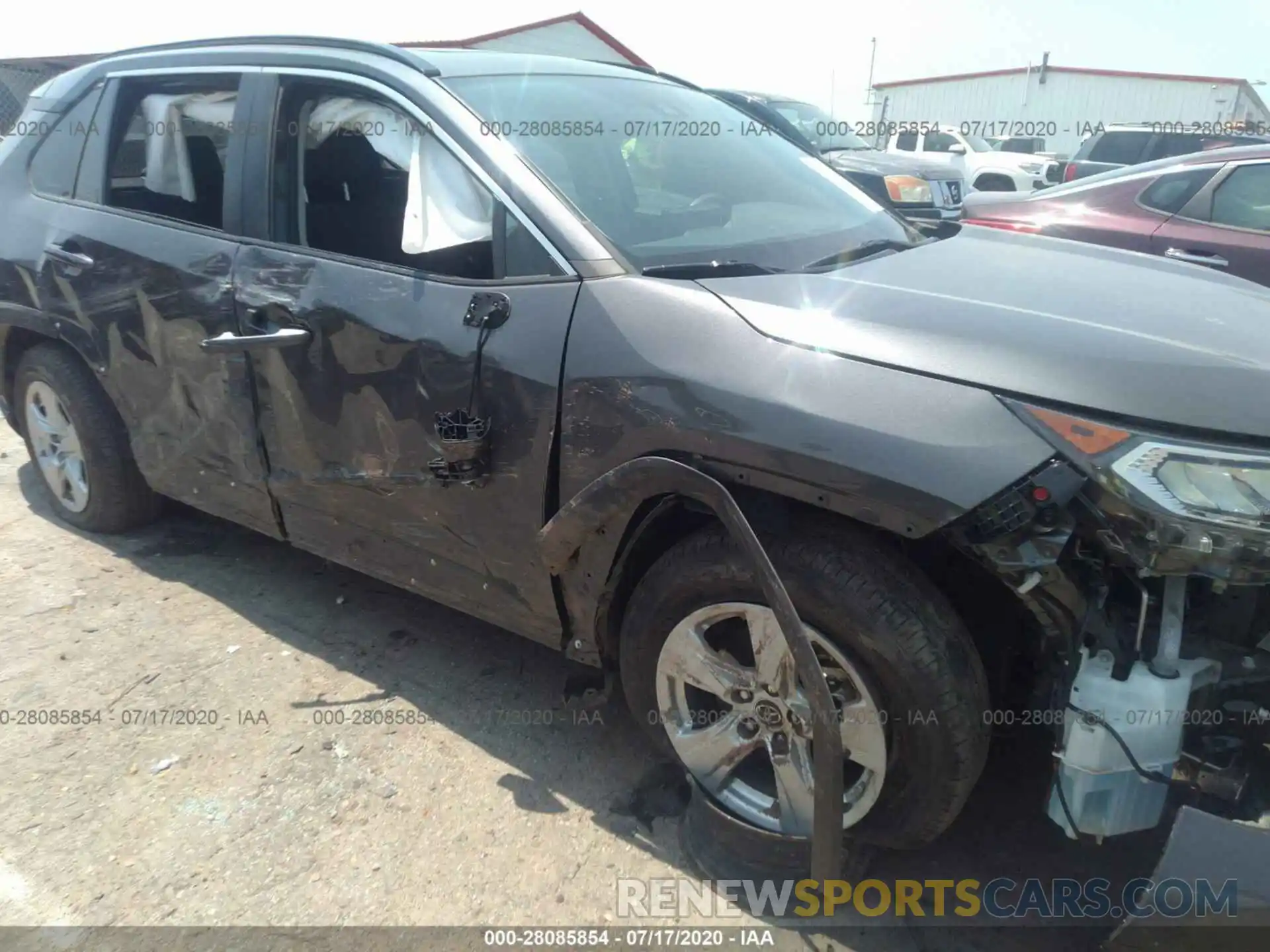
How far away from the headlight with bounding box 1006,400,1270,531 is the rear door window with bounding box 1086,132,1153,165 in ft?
42.6

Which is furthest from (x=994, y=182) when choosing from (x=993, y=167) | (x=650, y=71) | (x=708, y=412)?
(x=708, y=412)

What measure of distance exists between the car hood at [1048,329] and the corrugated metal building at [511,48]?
1302 cm

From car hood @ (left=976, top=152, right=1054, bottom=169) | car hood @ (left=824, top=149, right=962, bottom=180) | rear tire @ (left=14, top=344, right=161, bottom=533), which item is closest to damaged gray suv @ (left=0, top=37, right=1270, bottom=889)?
rear tire @ (left=14, top=344, right=161, bottom=533)

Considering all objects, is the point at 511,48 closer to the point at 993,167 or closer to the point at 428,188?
the point at 993,167

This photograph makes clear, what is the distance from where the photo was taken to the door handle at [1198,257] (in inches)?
187

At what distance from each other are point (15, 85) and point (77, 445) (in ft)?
58.2

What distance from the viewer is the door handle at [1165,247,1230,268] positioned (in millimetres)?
4750

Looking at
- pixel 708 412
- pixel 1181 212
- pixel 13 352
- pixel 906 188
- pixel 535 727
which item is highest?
pixel 1181 212

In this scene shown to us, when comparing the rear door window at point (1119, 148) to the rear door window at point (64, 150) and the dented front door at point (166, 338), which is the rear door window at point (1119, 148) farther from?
the dented front door at point (166, 338)

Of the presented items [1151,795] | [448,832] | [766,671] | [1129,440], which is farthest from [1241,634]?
[448,832]

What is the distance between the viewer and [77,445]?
12.4 ft

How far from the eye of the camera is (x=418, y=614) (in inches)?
135

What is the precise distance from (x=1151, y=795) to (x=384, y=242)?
239cm

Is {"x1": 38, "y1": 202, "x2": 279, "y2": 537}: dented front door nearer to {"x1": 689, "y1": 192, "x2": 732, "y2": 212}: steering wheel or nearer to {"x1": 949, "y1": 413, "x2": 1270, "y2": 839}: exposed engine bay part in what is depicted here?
{"x1": 689, "y1": 192, "x2": 732, "y2": 212}: steering wheel
